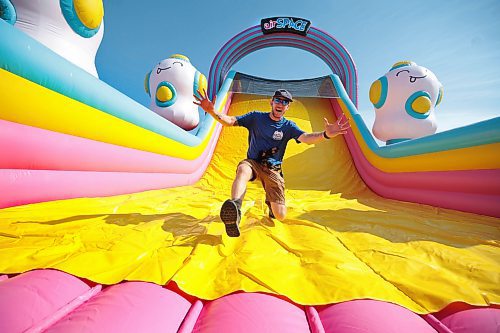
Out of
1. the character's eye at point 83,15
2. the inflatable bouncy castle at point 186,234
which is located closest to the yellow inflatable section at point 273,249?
the inflatable bouncy castle at point 186,234

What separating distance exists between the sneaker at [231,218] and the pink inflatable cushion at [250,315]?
1.66 ft

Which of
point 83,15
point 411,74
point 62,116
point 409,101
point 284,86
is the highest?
point 284,86

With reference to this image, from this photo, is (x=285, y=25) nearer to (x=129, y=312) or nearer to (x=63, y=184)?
(x=63, y=184)

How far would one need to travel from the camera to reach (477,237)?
1427 mm

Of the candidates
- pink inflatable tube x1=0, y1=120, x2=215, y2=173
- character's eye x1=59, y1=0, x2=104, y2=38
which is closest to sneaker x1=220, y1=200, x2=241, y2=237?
pink inflatable tube x1=0, y1=120, x2=215, y2=173

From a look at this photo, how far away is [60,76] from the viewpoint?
1525 mm

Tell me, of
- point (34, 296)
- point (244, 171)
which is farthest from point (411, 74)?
point (34, 296)

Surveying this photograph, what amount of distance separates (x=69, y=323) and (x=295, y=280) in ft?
2.20

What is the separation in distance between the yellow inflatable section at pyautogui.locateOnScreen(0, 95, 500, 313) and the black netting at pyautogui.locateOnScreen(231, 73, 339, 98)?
406 cm

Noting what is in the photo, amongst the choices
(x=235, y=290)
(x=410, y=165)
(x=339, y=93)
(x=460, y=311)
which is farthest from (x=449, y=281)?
(x=339, y=93)

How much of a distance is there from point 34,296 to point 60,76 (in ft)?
4.39

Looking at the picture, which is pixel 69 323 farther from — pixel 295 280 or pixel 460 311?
pixel 460 311

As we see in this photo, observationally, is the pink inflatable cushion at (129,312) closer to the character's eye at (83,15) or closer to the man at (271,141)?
the man at (271,141)

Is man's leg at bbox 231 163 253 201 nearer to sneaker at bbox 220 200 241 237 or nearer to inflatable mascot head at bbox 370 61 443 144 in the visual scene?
sneaker at bbox 220 200 241 237
